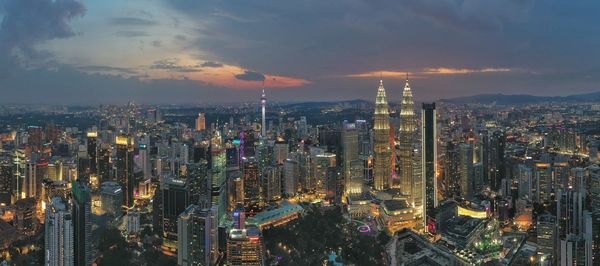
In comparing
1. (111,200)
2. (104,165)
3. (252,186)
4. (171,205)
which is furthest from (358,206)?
(104,165)

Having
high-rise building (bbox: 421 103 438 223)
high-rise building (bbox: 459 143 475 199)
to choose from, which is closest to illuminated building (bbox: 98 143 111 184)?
high-rise building (bbox: 421 103 438 223)

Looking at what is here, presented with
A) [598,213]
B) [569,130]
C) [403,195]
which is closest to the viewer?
[598,213]

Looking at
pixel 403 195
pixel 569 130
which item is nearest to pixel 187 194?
pixel 403 195

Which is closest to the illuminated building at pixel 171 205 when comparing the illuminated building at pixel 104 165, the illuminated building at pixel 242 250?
the illuminated building at pixel 242 250

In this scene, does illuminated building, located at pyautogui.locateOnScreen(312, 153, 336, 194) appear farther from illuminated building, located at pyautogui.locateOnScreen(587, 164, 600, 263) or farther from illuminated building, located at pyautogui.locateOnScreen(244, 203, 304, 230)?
illuminated building, located at pyautogui.locateOnScreen(587, 164, 600, 263)

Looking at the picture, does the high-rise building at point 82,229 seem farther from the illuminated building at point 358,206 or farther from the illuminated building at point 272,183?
the illuminated building at point 358,206

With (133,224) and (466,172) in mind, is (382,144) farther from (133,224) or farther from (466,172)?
(133,224)

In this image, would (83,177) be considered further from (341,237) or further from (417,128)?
(417,128)
